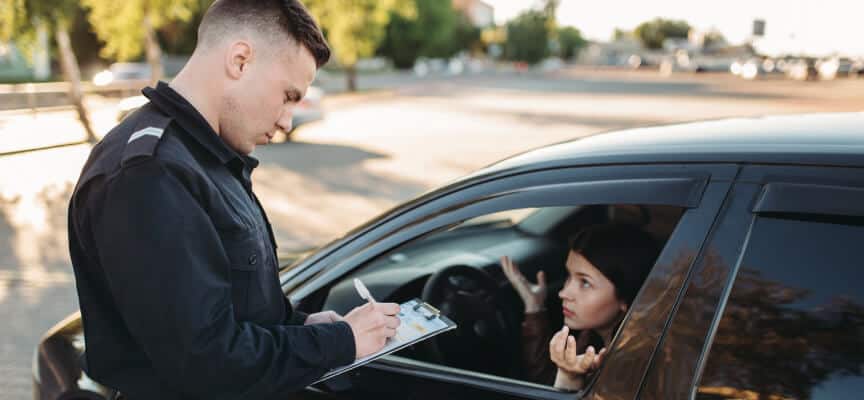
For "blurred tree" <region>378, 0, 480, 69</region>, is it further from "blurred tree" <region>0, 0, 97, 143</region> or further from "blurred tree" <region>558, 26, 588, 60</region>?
"blurred tree" <region>558, 26, 588, 60</region>

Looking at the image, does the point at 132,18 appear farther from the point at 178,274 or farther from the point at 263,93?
the point at 178,274

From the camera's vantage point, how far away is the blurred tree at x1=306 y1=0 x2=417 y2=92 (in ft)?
82.6

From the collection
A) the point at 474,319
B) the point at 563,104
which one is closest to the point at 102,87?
the point at 563,104

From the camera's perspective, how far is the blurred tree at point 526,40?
10056 cm

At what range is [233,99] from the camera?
144cm

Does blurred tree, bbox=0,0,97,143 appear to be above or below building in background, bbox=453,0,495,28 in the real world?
below

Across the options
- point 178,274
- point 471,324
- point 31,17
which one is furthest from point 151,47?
point 178,274

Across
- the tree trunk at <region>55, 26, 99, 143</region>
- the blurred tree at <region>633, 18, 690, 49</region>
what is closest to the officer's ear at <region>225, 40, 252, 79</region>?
the tree trunk at <region>55, 26, 99, 143</region>

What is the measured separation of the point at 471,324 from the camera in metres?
→ 2.25

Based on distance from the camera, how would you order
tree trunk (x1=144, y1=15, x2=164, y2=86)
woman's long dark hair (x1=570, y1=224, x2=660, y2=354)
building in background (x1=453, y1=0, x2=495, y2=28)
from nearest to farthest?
woman's long dark hair (x1=570, y1=224, x2=660, y2=354) < tree trunk (x1=144, y1=15, x2=164, y2=86) < building in background (x1=453, y1=0, x2=495, y2=28)

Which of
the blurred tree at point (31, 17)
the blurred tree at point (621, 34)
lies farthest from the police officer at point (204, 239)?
the blurred tree at point (621, 34)

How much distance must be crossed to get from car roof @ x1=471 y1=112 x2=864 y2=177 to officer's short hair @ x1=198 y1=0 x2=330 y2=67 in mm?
632

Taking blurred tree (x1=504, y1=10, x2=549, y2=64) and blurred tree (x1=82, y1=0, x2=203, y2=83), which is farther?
blurred tree (x1=504, y1=10, x2=549, y2=64)

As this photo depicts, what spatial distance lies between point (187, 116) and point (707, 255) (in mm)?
1059
